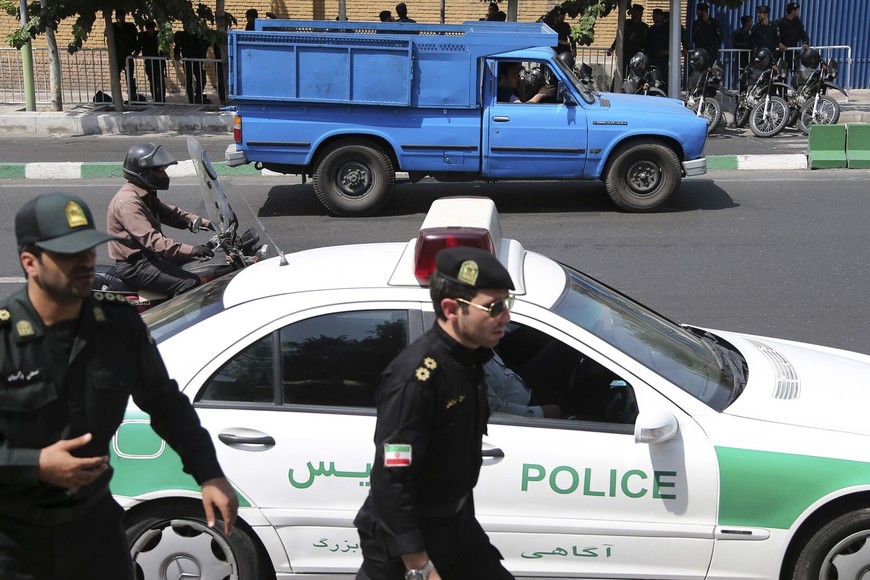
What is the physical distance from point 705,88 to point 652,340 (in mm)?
13669

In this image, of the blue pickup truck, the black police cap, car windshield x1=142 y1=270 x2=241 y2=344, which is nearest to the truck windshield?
the blue pickup truck

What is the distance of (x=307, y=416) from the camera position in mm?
3916

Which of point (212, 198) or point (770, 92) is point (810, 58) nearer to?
point (770, 92)

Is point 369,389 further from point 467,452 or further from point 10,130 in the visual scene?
point 10,130

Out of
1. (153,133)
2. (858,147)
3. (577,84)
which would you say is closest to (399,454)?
(577,84)

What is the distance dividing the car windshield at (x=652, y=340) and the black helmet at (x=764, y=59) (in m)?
13.0

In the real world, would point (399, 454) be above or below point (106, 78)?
below

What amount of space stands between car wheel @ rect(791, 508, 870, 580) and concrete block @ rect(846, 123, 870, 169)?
36.0ft

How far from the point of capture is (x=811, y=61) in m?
16.6

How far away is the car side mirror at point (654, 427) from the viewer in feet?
12.2

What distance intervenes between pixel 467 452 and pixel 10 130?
16.9 m

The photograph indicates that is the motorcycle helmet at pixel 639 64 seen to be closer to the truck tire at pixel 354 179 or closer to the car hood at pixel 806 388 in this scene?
the truck tire at pixel 354 179

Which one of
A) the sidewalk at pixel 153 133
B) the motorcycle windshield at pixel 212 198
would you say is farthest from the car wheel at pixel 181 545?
the sidewalk at pixel 153 133

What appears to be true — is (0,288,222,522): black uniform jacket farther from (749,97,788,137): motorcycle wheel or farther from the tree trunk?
the tree trunk
